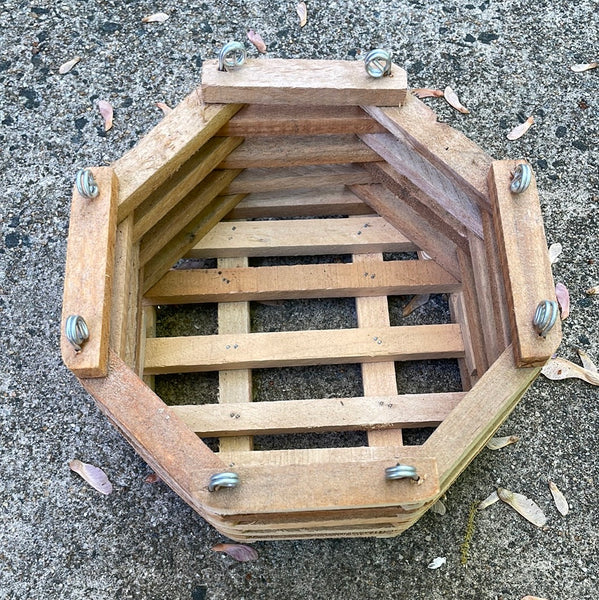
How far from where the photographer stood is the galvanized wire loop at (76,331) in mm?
1210

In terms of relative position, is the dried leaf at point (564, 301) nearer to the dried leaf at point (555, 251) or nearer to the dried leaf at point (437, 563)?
the dried leaf at point (555, 251)

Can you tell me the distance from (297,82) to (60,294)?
971 millimetres

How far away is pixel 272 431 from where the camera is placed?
1.67 m

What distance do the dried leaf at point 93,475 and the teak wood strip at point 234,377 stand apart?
318mm

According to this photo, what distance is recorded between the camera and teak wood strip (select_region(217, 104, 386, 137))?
1580mm

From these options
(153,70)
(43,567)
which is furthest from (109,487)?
(153,70)

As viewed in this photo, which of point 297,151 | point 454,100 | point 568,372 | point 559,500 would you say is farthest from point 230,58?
point 559,500

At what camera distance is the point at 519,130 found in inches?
85.6

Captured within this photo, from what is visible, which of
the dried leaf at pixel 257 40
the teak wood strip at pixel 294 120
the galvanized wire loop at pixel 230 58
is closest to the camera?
the galvanized wire loop at pixel 230 58

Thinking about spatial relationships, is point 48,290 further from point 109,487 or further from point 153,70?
point 153,70

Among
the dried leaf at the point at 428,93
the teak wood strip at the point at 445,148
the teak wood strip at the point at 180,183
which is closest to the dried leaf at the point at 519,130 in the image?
the dried leaf at the point at 428,93

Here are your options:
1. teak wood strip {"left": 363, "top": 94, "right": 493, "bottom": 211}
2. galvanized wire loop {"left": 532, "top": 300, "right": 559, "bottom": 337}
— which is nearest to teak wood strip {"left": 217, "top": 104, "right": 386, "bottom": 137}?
teak wood strip {"left": 363, "top": 94, "right": 493, "bottom": 211}

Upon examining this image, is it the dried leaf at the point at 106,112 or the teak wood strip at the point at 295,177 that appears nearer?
the teak wood strip at the point at 295,177

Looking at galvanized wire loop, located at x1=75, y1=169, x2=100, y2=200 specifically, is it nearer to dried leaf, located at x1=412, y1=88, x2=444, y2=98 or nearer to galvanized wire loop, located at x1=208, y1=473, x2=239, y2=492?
galvanized wire loop, located at x1=208, y1=473, x2=239, y2=492
